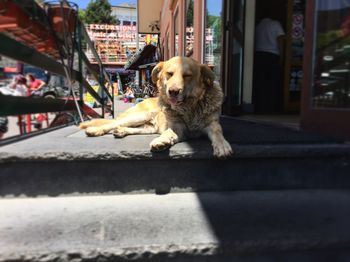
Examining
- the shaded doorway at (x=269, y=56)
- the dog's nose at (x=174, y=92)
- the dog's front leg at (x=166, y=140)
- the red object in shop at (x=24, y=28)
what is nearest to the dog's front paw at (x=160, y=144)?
the dog's front leg at (x=166, y=140)

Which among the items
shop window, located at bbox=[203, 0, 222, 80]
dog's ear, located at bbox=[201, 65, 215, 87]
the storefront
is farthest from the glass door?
dog's ear, located at bbox=[201, 65, 215, 87]

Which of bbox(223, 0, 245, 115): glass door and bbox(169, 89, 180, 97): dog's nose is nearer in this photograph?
bbox(169, 89, 180, 97): dog's nose

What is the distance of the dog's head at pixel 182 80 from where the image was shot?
102 inches

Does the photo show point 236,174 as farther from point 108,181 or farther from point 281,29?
point 281,29

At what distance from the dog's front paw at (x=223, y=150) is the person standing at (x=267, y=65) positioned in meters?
3.02

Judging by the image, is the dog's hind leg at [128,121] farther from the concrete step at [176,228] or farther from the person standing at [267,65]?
the person standing at [267,65]

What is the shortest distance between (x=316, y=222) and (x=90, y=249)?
1.24m

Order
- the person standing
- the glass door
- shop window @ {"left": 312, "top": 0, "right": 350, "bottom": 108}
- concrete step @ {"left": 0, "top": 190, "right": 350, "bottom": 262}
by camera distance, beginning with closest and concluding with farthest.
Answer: concrete step @ {"left": 0, "top": 190, "right": 350, "bottom": 262}
shop window @ {"left": 312, "top": 0, "right": 350, "bottom": 108}
the glass door
the person standing

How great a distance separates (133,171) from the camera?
2271 millimetres

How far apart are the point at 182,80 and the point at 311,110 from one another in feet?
3.96

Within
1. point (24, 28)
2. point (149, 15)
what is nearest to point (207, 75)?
point (24, 28)

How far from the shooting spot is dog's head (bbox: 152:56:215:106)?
8.49 feet

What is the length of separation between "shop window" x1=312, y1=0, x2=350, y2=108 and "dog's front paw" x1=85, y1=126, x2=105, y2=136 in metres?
1.88

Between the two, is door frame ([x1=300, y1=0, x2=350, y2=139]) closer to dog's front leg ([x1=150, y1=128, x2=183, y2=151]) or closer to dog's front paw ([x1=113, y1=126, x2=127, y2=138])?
dog's front leg ([x1=150, y1=128, x2=183, y2=151])
